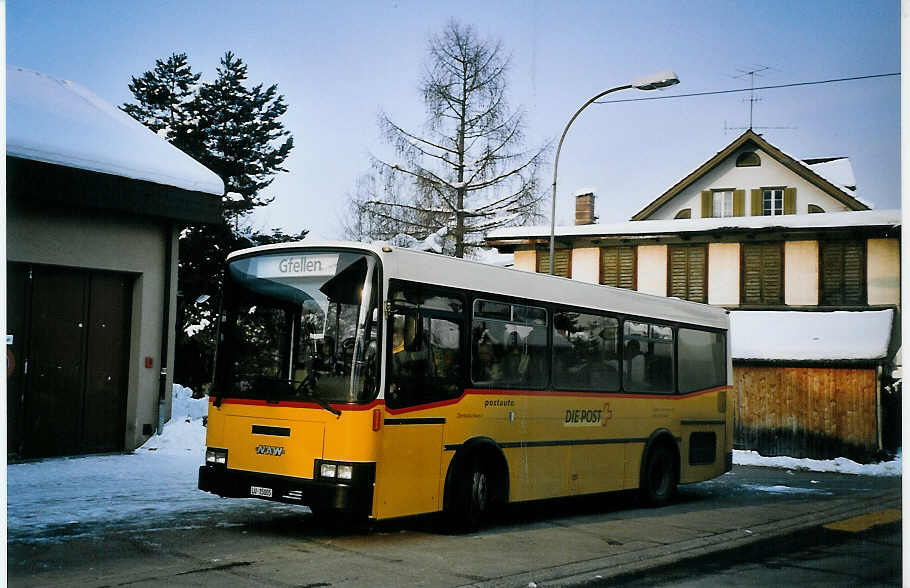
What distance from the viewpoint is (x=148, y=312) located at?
14648 mm

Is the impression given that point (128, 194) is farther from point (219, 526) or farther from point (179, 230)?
point (219, 526)

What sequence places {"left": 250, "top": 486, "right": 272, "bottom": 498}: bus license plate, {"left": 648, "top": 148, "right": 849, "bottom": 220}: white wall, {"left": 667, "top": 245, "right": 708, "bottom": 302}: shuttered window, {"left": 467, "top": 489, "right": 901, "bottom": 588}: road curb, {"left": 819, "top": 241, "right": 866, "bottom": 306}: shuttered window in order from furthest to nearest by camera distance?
1. {"left": 667, "top": 245, "right": 708, "bottom": 302}: shuttered window
2. {"left": 819, "top": 241, "right": 866, "bottom": 306}: shuttered window
3. {"left": 648, "top": 148, "right": 849, "bottom": 220}: white wall
4. {"left": 250, "top": 486, "right": 272, "bottom": 498}: bus license plate
5. {"left": 467, "top": 489, "right": 901, "bottom": 588}: road curb

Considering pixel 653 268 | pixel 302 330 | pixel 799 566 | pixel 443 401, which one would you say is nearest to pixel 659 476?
pixel 799 566

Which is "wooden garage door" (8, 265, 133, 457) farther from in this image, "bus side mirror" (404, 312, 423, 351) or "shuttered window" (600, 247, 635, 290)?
"shuttered window" (600, 247, 635, 290)

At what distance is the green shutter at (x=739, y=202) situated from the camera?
20766mm

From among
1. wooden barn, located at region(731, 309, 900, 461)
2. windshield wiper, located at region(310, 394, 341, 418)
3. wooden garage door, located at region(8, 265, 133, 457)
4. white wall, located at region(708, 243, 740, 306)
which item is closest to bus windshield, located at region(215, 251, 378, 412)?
windshield wiper, located at region(310, 394, 341, 418)

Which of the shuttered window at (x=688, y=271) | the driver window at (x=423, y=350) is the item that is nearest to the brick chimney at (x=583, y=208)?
the shuttered window at (x=688, y=271)

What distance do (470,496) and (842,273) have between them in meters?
12.3

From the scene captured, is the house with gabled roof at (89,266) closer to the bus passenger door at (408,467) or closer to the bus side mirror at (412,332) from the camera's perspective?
the bus side mirror at (412,332)

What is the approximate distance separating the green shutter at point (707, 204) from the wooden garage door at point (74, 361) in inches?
439

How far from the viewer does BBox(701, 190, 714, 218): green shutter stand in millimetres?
20062

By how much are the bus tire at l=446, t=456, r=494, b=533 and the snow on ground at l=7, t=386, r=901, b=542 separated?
6.97ft

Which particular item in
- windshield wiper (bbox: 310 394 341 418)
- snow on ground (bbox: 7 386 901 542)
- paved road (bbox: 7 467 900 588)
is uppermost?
windshield wiper (bbox: 310 394 341 418)

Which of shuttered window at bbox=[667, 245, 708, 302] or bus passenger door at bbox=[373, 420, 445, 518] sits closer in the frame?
bus passenger door at bbox=[373, 420, 445, 518]
